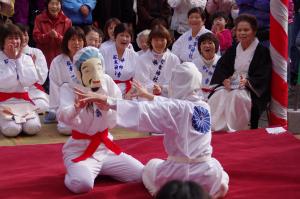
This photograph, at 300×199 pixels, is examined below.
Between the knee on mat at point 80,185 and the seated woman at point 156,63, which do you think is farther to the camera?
the seated woman at point 156,63

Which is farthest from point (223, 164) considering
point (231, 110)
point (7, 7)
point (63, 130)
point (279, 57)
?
point (7, 7)

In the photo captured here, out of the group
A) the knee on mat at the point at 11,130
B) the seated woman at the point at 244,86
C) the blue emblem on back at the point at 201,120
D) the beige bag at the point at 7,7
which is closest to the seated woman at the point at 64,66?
the knee on mat at the point at 11,130

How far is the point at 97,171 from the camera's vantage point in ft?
11.4

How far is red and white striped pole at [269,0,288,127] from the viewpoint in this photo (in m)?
5.06

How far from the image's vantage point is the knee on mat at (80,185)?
10.9 ft

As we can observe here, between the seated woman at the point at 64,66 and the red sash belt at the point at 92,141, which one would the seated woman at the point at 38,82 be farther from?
the red sash belt at the point at 92,141

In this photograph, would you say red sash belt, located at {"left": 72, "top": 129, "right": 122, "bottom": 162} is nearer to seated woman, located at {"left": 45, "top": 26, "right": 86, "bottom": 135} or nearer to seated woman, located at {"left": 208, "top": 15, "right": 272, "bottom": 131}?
seated woman, located at {"left": 45, "top": 26, "right": 86, "bottom": 135}

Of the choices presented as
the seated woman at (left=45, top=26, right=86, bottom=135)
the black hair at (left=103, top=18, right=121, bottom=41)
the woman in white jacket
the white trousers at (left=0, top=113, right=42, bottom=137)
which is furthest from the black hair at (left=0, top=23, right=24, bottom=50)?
the woman in white jacket

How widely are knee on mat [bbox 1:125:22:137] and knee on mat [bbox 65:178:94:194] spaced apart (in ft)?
6.35

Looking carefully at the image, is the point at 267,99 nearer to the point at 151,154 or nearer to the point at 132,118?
the point at 151,154

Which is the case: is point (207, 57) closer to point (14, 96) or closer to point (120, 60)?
point (120, 60)

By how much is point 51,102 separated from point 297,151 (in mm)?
2567

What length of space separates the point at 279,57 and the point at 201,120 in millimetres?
2225

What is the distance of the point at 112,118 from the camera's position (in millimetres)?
3516
